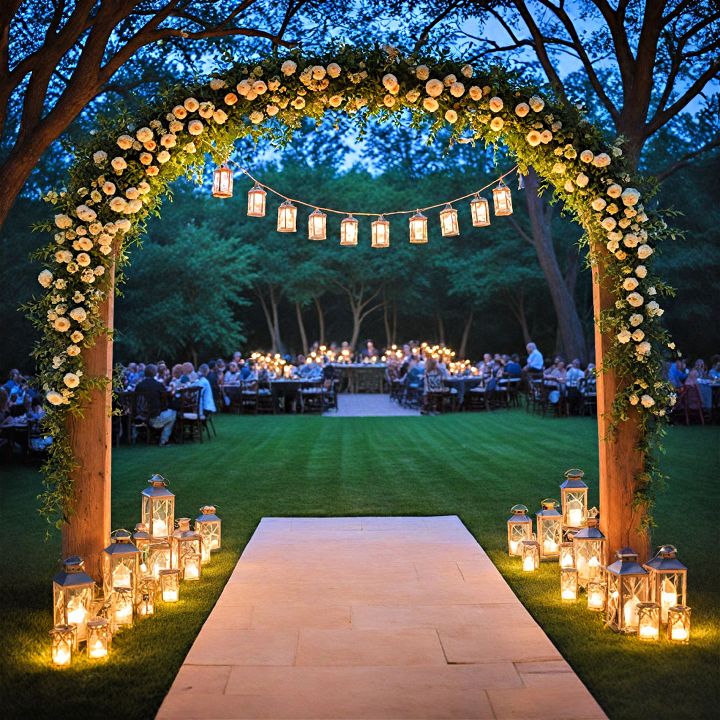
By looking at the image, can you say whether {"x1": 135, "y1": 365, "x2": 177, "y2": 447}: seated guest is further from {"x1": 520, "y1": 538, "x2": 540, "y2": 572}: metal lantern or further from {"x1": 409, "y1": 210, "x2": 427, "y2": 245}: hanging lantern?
{"x1": 520, "y1": 538, "x2": 540, "y2": 572}: metal lantern

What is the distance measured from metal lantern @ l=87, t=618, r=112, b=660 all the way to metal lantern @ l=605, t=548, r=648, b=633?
10.1 feet

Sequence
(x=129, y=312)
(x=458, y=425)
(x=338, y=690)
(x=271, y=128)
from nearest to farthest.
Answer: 1. (x=338, y=690)
2. (x=271, y=128)
3. (x=458, y=425)
4. (x=129, y=312)

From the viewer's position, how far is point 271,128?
610cm

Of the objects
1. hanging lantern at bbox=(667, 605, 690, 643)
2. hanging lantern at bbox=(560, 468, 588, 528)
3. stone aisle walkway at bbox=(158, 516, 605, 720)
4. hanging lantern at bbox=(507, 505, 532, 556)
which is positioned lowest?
stone aisle walkway at bbox=(158, 516, 605, 720)

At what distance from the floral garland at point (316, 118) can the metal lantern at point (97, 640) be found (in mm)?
1128

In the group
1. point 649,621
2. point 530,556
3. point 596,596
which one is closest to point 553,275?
point 530,556

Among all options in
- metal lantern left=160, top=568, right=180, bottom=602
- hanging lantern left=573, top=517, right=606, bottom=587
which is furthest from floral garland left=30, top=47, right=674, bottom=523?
metal lantern left=160, top=568, right=180, bottom=602

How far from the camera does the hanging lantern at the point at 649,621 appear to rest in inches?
189

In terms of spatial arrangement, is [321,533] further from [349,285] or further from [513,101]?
[349,285]

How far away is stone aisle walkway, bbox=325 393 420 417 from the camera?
2147 cm

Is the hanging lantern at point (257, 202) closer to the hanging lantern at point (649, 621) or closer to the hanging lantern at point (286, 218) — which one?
the hanging lantern at point (286, 218)

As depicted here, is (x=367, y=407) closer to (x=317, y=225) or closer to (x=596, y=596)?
(x=317, y=225)

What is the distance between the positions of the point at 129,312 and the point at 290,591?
65.8ft

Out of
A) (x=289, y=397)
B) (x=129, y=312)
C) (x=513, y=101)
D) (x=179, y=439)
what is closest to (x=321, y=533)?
(x=513, y=101)
